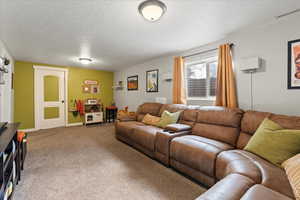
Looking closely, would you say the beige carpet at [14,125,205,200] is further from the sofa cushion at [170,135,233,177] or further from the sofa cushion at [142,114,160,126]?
the sofa cushion at [142,114,160,126]

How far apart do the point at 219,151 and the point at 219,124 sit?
27.0 inches

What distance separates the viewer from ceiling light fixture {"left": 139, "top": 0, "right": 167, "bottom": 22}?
1.59 m

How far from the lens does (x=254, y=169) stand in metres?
1.30

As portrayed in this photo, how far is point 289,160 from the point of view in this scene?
134cm

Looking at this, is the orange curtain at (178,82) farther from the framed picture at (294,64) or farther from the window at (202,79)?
the framed picture at (294,64)

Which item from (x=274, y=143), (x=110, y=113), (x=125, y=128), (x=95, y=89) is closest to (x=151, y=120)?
(x=125, y=128)

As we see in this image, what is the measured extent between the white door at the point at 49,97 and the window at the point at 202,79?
4.49 meters

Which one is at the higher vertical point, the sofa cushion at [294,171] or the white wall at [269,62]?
the white wall at [269,62]

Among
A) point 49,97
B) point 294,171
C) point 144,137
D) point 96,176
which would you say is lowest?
point 96,176

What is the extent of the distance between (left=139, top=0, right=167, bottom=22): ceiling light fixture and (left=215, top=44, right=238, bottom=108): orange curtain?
1.52 m

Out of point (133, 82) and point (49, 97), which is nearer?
point (49, 97)

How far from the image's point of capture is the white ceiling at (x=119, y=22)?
5.50ft

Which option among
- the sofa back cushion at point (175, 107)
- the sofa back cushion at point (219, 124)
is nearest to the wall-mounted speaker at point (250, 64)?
the sofa back cushion at point (219, 124)

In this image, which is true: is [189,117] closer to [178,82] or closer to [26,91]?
[178,82]
